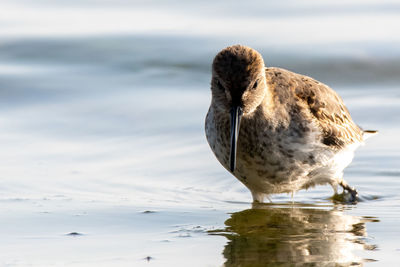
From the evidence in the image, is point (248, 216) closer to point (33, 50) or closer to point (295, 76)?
point (295, 76)

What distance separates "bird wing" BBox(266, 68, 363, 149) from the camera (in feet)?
26.2

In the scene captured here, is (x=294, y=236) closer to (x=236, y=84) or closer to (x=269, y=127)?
(x=269, y=127)

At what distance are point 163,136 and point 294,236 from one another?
396 centimetres

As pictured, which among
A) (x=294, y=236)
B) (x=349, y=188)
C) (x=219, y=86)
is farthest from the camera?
(x=349, y=188)

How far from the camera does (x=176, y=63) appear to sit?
13.5m

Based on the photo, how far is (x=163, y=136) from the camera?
1041 cm

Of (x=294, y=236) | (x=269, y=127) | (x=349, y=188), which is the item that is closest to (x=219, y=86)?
(x=269, y=127)

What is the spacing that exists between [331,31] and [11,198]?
7.76 meters

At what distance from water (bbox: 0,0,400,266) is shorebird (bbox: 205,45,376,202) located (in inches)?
13.4

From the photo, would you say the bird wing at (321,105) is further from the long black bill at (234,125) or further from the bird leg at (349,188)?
the long black bill at (234,125)

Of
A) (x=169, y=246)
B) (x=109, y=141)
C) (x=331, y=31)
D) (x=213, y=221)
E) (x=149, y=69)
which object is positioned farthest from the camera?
(x=331, y=31)

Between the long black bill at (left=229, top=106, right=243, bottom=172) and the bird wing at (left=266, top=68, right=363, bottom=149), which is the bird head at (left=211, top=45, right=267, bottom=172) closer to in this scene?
the long black bill at (left=229, top=106, right=243, bottom=172)

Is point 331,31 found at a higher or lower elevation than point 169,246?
higher

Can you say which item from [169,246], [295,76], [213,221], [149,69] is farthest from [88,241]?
[149,69]
